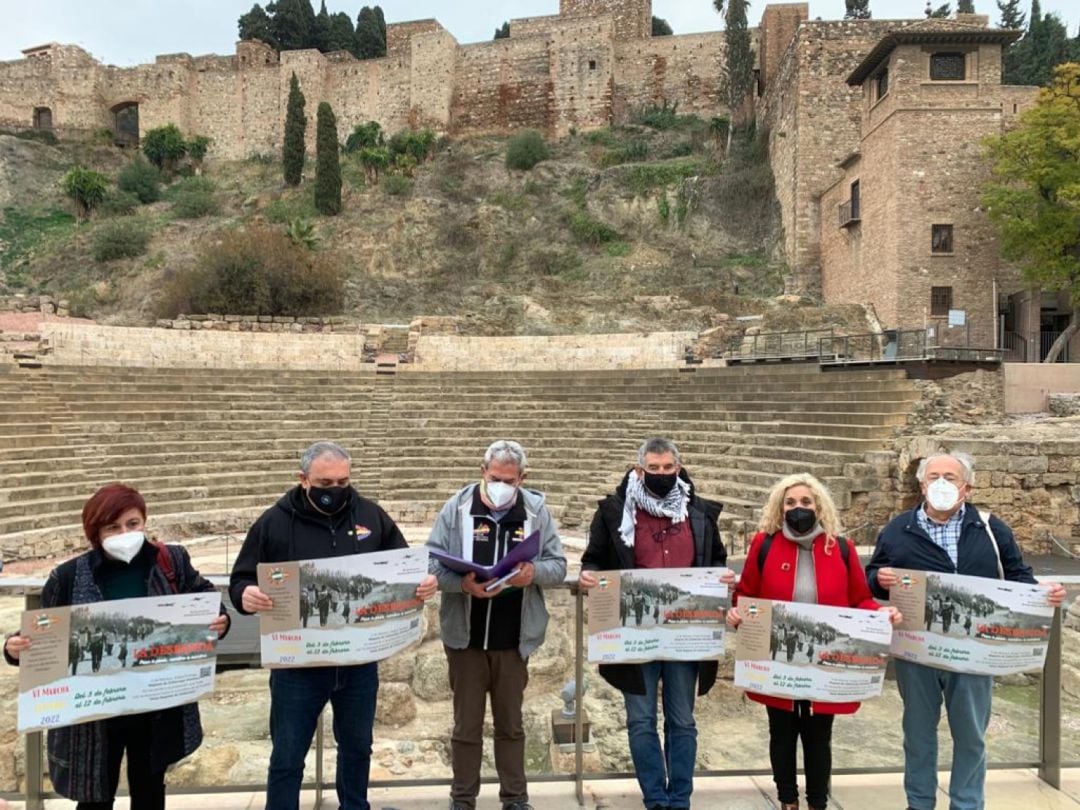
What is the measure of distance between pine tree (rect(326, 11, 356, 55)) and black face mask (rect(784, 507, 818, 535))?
55.6m

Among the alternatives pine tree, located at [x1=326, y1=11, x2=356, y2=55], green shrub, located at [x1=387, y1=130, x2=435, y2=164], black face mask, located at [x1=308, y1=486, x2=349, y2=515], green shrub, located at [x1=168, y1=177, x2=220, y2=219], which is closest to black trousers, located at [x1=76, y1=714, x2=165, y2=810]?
black face mask, located at [x1=308, y1=486, x2=349, y2=515]

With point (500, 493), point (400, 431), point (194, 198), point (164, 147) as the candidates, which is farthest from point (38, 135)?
point (500, 493)

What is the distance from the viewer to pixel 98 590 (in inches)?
92.9

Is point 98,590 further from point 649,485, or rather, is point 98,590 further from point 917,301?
point 917,301

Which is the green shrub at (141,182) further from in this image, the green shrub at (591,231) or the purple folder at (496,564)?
the purple folder at (496,564)

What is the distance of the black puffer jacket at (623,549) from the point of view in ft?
9.41

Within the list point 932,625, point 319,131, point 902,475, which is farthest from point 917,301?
point 319,131

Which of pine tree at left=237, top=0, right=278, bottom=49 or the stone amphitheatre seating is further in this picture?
pine tree at left=237, top=0, right=278, bottom=49

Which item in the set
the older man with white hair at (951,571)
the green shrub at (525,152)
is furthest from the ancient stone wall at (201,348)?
the green shrub at (525,152)

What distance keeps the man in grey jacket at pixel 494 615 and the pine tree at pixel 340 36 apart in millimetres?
55189

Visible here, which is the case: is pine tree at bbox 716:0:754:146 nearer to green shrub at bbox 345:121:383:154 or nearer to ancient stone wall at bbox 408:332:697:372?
ancient stone wall at bbox 408:332:697:372

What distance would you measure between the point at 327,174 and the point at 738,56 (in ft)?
61.2

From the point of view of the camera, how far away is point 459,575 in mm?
2744

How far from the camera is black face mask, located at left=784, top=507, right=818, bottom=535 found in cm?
270
